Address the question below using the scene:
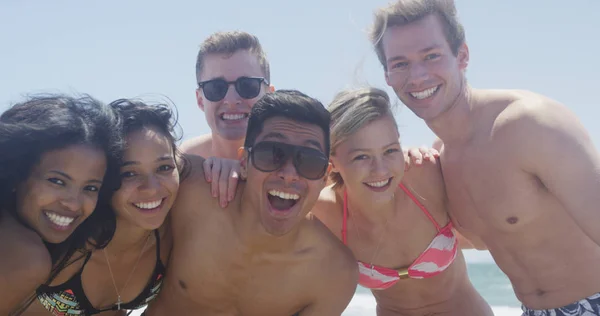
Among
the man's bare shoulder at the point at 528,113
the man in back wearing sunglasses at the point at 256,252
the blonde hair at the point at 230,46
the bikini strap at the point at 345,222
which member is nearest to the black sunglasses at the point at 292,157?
the man in back wearing sunglasses at the point at 256,252

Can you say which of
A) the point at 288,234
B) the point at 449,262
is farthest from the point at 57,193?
the point at 449,262

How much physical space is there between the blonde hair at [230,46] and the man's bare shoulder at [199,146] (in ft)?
2.77

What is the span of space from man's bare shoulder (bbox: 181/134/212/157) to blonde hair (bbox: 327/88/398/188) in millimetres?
2232

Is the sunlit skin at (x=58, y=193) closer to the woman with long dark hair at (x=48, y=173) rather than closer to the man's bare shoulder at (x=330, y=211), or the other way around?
the woman with long dark hair at (x=48, y=173)

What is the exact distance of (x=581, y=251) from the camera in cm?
428

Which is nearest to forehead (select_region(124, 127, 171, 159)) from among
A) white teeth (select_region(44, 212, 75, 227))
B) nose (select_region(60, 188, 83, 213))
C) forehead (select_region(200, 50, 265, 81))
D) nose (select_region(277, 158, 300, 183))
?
nose (select_region(60, 188, 83, 213))

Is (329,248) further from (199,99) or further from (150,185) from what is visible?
(199,99)

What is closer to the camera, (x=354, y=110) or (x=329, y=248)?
(x=329, y=248)

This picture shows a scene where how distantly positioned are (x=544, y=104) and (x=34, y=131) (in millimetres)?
3460

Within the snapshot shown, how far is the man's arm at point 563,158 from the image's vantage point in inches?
149

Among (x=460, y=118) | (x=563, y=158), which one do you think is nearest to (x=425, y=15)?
(x=460, y=118)

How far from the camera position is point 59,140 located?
11.4ft

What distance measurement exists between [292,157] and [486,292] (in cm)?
1999

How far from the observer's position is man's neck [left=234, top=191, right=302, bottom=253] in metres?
4.17
